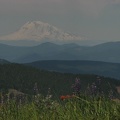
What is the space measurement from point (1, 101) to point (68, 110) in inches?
128

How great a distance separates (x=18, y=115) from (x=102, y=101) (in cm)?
249

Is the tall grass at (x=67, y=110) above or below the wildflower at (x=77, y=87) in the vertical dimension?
below

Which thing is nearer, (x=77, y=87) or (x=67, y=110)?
(x=67, y=110)

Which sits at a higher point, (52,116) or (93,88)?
(93,88)

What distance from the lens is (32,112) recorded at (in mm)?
9820

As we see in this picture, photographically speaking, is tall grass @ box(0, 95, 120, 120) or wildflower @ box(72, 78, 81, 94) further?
wildflower @ box(72, 78, 81, 94)

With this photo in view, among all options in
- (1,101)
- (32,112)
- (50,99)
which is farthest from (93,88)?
(1,101)

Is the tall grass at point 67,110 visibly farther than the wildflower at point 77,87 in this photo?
No

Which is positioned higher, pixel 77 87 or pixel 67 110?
pixel 77 87

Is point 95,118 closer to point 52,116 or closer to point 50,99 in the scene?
point 52,116

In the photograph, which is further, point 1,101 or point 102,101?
point 1,101

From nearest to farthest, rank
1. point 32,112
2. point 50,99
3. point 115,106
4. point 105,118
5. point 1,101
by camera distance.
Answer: point 105,118, point 115,106, point 32,112, point 50,99, point 1,101

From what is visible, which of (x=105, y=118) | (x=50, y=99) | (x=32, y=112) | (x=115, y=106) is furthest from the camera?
(x=50, y=99)

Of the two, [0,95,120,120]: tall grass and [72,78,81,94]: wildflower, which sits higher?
[72,78,81,94]: wildflower
